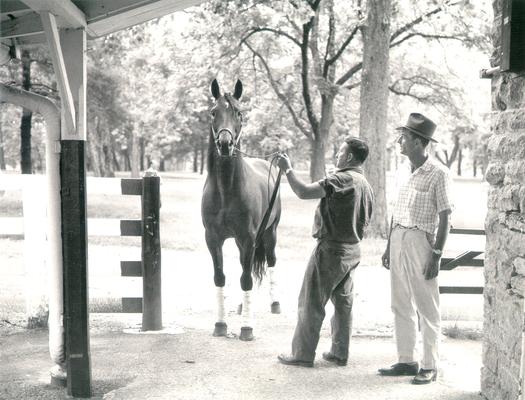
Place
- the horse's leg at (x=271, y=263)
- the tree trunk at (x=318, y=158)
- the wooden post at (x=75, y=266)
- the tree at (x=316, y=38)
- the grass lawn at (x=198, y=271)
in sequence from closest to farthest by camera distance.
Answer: the wooden post at (x=75, y=266) < the horse's leg at (x=271, y=263) < the grass lawn at (x=198, y=271) < the tree at (x=316, y=38) < the tree trunk at (x=318, y=158)

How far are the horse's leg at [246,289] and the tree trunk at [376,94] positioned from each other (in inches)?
336

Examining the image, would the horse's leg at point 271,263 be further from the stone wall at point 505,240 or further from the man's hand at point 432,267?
the stone wall at point 505,240

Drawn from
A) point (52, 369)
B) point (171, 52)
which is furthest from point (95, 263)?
point (171, 52)

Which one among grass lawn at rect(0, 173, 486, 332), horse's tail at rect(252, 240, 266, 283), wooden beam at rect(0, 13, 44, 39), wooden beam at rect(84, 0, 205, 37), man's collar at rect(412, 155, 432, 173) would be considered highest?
wooden beam at rect(84, 0, 205, 37)

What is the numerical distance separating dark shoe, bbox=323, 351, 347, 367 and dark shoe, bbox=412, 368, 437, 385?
30.9 inches

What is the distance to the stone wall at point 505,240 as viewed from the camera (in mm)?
4484

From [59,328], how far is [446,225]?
3270 millimetres

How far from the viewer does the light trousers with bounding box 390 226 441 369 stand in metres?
5.44

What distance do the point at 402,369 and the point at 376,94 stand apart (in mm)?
10645

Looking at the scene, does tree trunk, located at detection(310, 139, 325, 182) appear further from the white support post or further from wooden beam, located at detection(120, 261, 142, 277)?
the white support post

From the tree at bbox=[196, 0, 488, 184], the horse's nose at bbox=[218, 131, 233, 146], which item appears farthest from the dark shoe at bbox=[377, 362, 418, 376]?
the tree at bbox=[196, 0, 488, 184]

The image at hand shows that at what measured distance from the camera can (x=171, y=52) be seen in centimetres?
2822

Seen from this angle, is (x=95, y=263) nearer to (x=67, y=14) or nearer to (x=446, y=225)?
(x=67, y=14)

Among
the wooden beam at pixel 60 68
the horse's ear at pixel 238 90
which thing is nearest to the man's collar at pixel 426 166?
the horse's ear at pixel 238 90
